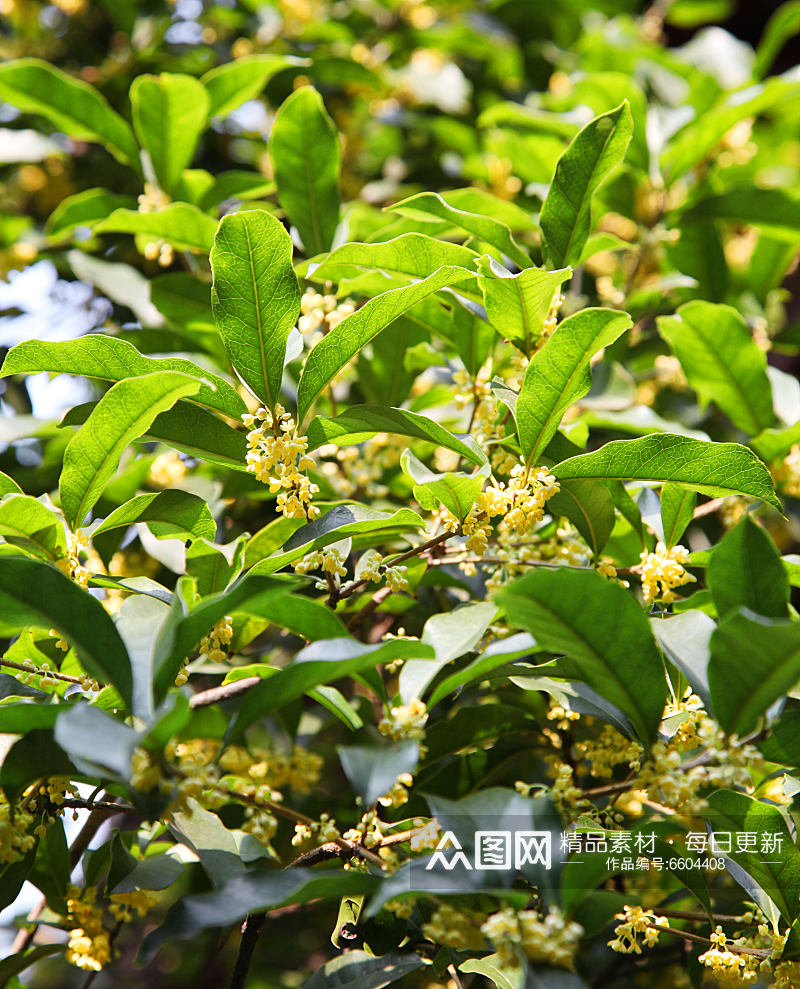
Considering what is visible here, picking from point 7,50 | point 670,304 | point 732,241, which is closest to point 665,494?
point 670,304

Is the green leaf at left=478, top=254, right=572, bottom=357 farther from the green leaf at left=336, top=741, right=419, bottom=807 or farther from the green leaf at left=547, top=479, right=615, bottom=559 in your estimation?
the green leaf at left=336, top=741, right=419, bottom=807

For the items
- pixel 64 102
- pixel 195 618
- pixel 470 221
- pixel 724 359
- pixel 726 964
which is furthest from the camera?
pixel 64 102

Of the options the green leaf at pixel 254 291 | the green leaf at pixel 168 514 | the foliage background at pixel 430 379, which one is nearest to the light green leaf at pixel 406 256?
the foliage background at pixel 430 379

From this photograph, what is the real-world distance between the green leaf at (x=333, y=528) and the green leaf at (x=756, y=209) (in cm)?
117

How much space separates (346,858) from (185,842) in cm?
19

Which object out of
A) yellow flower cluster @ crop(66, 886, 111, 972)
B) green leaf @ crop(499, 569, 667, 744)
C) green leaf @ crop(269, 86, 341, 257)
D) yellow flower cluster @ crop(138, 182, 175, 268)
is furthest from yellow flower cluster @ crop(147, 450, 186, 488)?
green leaf @ crop(499, 569, 667, 744)

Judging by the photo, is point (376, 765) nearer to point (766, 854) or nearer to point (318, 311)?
point (766, 854)

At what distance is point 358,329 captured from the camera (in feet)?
3.30

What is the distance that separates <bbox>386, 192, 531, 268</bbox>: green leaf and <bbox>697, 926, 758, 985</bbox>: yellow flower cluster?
90cm

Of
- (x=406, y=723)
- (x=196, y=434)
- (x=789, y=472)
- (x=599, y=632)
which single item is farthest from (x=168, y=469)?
(x=789, y=472)

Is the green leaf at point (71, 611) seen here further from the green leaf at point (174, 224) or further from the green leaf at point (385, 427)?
the green leaf at point (174, 224)

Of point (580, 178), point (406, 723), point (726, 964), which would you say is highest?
point (580, 178)

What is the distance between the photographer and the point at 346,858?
1.01 m

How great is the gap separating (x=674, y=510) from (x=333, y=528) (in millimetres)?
462
